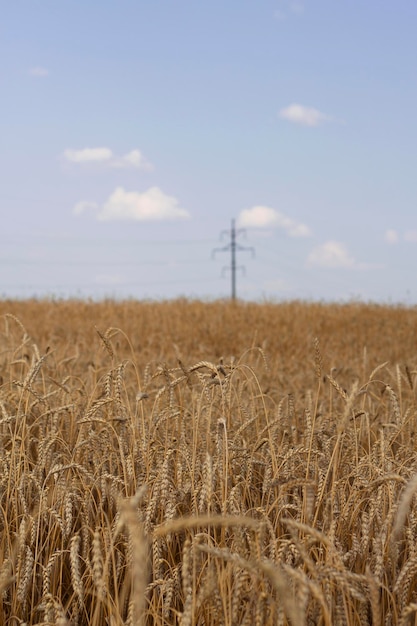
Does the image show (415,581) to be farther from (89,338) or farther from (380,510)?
(89,338)

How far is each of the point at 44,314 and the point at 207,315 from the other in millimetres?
3593

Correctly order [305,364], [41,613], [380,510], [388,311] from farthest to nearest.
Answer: [388,311] → [305,364] → [380,510] → [41,613]

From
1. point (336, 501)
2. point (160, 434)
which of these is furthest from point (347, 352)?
point (336, 501)

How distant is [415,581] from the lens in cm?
220

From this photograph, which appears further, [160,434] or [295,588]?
[160,434]

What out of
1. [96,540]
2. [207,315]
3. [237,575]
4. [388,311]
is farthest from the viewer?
[388,311]

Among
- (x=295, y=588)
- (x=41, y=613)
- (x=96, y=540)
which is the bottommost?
(x=41, y=613)

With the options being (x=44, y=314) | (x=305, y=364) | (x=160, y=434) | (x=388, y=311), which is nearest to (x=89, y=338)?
(x=44, y=314)

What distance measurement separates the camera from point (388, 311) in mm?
17781

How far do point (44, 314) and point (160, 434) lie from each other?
42.2ft

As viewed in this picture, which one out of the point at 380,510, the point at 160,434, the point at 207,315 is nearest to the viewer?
the point at 380,510

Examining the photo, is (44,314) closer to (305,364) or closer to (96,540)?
(305,364)

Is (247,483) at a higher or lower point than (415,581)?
higher

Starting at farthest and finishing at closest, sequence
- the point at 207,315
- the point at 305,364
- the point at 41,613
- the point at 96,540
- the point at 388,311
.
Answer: the point at 388,311 < the point at 207,315 < the point at 305,364 < the point at 41,613 < the point at 96,540
